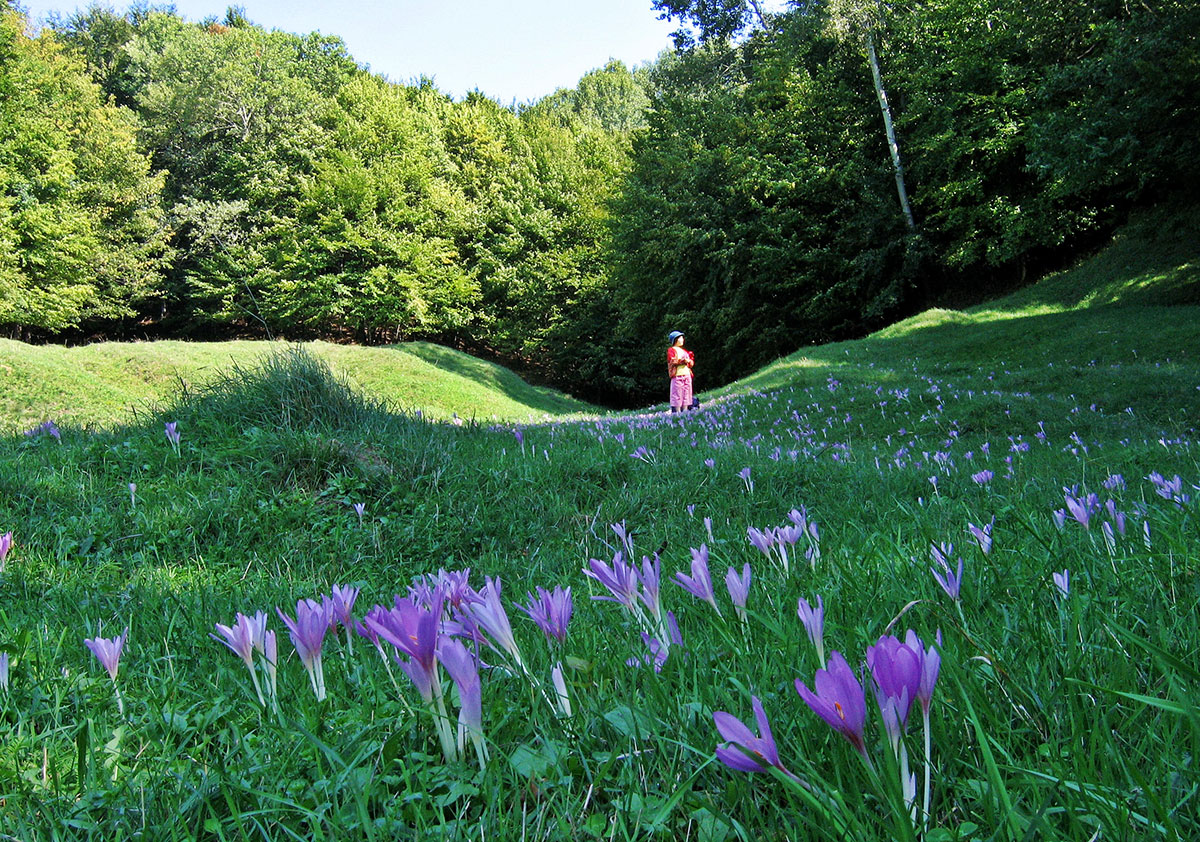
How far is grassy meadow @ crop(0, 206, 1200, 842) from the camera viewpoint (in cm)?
78

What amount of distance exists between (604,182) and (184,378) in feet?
116

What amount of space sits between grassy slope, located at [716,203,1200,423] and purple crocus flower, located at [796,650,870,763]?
1067 centimetres

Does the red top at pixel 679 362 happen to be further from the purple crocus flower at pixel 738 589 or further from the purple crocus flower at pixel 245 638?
the purple crocus flower at pixel 245 638

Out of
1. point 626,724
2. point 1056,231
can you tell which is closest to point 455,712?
point 626,724

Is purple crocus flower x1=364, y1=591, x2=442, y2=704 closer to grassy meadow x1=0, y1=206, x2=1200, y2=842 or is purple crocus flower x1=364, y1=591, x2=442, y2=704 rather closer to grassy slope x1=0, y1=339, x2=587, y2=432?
grassy meadow x1=0, y1=206, x2=1200, y2=842

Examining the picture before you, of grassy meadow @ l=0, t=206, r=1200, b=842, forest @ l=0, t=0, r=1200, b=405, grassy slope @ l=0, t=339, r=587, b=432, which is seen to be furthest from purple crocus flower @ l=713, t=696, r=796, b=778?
forest @ l=0, t=0, r=1200, b=405

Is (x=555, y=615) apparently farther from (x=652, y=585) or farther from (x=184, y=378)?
(x=184, y=378)

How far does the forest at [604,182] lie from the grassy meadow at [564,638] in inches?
697

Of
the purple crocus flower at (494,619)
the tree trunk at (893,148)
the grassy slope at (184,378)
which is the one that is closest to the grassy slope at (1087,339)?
the tree trunk at (893,148)

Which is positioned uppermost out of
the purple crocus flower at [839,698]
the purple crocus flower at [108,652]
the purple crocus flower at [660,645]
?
the purple crocus flower at [839,698]

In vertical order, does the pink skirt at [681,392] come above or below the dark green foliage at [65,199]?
below

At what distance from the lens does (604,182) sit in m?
44.5

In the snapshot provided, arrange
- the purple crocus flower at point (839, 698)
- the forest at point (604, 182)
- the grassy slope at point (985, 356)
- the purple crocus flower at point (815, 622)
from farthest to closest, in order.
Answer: the forest at point (604, 182), the grassy slope at point (985, 356), the purple crocus flower at point (815, 622), the purple crocus flower at point (839, 698)

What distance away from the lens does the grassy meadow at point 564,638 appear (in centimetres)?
78
